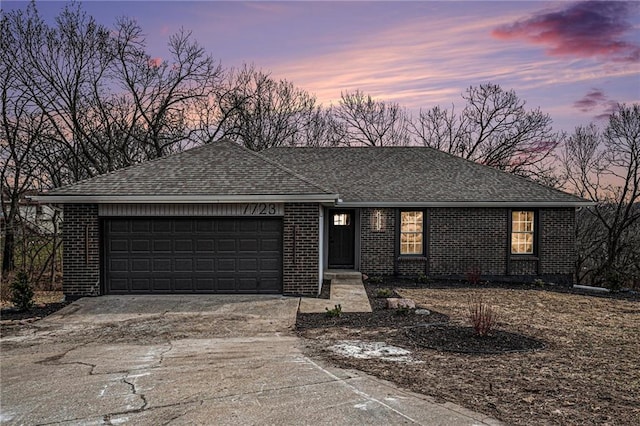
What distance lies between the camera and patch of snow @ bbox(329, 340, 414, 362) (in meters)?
7.09

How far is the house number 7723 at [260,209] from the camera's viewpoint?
1228 cm

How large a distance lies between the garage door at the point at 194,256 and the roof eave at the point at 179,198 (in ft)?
2.14

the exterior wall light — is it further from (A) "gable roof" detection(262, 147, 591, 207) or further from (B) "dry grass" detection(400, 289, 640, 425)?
(B) "dry grass" detection(400, 289, 640, 425)

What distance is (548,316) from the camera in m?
10.6

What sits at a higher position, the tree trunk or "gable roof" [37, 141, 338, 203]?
"gable roof" [37, 141, 338, 203]

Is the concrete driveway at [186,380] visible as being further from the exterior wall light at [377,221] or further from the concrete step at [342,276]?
the exterior wall light at [377,221]

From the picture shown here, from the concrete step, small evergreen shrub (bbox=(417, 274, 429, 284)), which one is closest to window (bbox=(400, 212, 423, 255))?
small evergreen shrub (bbox=(417, 274, 429, 284))

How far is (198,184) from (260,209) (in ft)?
5.82

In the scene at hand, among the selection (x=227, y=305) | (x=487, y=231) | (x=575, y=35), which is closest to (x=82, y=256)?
(x=227, y=305)

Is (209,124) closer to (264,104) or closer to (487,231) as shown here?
(264,104)

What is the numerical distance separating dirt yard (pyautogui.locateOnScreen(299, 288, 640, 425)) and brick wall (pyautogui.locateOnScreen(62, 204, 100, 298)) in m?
6.29

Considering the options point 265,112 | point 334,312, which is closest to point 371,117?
point 265,112

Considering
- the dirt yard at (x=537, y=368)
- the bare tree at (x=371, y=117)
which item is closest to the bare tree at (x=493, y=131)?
the bare tree at (x=371, y=117)

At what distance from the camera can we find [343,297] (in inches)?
487
